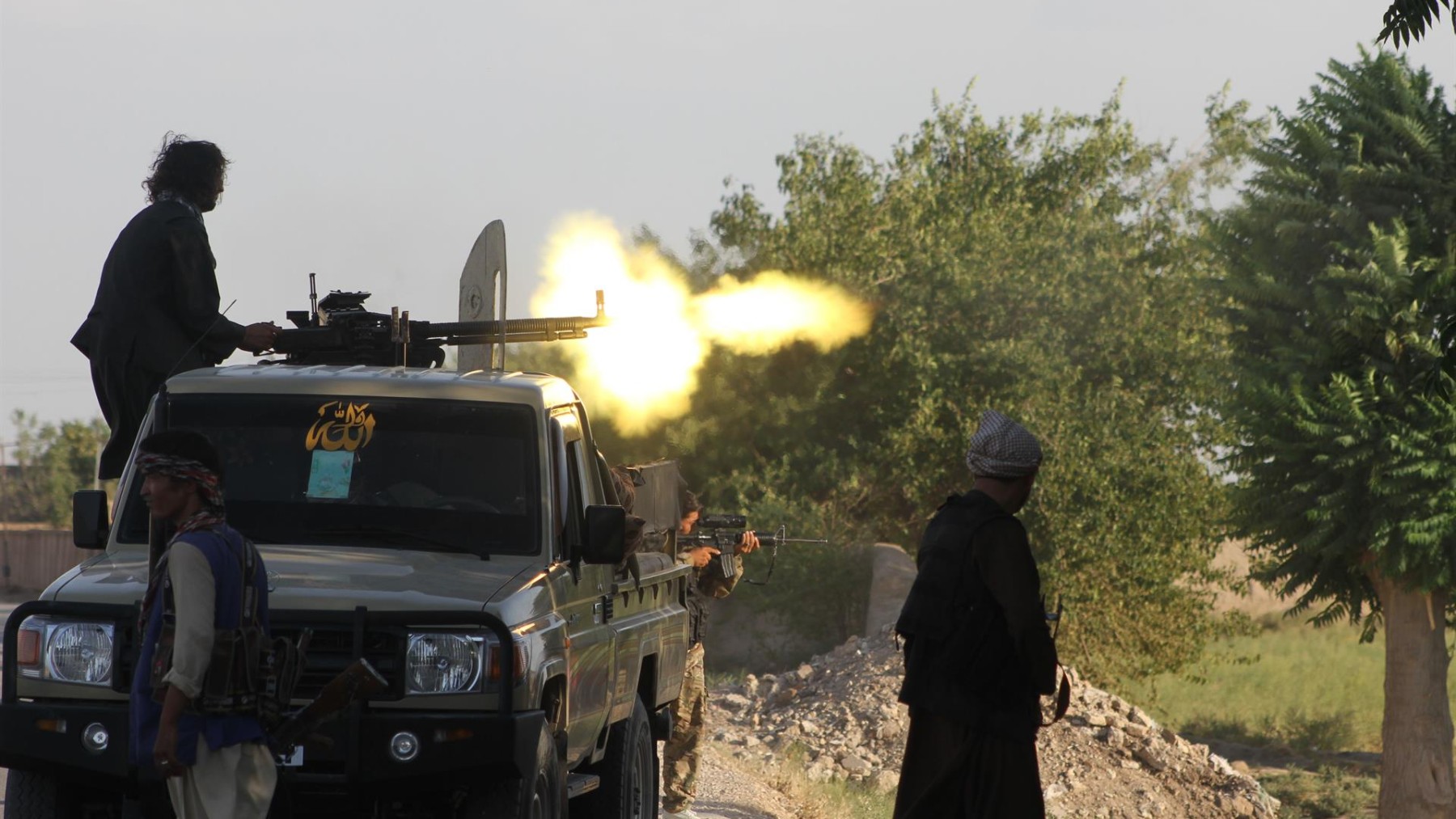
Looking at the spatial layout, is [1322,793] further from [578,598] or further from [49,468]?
[49,468]

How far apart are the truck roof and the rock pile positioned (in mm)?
13403

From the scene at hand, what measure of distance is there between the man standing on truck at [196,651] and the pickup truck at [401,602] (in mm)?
712

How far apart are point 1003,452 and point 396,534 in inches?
99.9

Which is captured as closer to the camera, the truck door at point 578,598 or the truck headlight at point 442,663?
the truck headlight at point 442,663

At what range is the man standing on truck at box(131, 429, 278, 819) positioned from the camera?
17.9 ft

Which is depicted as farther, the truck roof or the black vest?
the truck roof

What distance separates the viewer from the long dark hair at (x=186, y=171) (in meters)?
8.36

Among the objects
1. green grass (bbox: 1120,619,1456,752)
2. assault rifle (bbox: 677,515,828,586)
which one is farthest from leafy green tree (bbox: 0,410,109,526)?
assault rifle (bbox: 677,515,828,586)

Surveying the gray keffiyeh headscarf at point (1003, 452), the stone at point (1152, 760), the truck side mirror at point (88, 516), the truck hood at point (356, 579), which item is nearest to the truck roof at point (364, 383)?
the truck side mirror at point (88, 516)

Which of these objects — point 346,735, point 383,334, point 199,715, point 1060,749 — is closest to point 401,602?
point 346,735

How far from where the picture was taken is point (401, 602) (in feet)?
21.9

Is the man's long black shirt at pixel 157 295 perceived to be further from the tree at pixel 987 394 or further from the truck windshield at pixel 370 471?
the tree at pixel 987 394

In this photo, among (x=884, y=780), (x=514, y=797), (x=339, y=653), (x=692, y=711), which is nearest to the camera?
(x=339, y=653)

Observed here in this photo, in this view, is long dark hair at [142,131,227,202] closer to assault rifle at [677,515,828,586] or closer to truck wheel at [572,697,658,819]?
truck wheel at [572,697,658,819]
